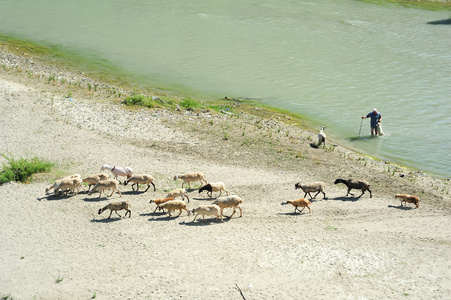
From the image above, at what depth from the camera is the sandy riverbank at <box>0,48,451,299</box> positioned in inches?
491

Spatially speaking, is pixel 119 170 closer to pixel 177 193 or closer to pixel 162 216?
pixel 177 193

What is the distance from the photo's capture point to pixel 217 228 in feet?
49.2

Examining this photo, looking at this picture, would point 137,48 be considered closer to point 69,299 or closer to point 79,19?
point 79,19

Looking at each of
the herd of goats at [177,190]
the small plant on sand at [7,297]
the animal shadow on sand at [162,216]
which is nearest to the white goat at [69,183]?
the herd of goats at [177,190]

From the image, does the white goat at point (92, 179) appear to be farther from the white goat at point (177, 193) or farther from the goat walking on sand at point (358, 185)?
the goat walking on sand at point (358, 185)

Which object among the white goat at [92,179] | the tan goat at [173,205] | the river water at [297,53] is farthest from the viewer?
the river water at [297,53]

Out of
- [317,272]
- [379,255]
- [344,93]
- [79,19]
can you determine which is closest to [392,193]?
[379,255]

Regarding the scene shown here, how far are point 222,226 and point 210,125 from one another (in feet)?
32.0

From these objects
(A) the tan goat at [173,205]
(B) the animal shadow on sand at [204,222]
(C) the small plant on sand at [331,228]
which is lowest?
(B) the animal shadow on sand at [204,222]

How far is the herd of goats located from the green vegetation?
1559mm

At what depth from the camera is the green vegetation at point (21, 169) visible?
17508 millimetres

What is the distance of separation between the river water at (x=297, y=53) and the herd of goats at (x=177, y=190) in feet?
Result: 22.3

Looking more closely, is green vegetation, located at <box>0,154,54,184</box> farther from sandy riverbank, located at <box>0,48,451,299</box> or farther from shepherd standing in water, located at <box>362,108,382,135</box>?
shepherd standing in water, located at <box>362,108,382,135</box>

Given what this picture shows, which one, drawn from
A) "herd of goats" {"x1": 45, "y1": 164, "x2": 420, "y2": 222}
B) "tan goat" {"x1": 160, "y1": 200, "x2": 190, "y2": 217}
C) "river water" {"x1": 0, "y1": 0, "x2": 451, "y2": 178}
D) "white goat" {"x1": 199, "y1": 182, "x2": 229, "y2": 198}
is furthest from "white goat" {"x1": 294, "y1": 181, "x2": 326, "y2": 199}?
"river water" {"x1": 0, "y1": 0, "x2": 451, "y2": 178}
